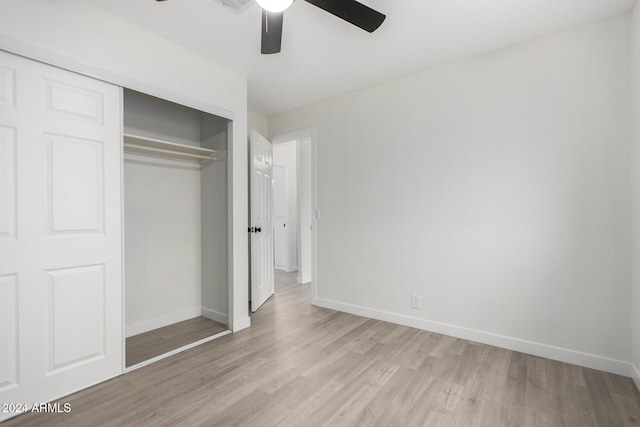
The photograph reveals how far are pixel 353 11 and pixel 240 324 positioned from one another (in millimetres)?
2785

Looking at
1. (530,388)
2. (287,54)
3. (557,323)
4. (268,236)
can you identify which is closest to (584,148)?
(557,323)

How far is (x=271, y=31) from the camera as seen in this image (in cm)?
187

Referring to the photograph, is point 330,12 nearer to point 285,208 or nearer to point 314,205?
point 314,205

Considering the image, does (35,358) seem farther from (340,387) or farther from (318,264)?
(318,264)

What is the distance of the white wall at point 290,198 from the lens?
6.05 meters

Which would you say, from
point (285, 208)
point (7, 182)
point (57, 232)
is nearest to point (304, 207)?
point (285, 208)

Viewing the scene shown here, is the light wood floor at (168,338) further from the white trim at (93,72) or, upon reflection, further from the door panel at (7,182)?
the white trim at (93,72)

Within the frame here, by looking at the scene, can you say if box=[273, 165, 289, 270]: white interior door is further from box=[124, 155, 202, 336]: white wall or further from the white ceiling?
the white ceiling

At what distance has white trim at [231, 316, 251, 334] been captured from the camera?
3037 mm

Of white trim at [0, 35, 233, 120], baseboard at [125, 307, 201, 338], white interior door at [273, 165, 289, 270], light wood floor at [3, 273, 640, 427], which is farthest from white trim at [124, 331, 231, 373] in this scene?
white interior door at [273, 165, 289, 270]

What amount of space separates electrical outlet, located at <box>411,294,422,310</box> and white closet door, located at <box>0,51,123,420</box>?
2554 millimetres

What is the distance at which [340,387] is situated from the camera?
6.81 feet

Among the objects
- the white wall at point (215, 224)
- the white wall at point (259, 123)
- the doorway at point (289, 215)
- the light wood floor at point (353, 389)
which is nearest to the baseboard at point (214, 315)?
the white wall at point (215, 224)

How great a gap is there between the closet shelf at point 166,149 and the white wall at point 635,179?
3.36m
